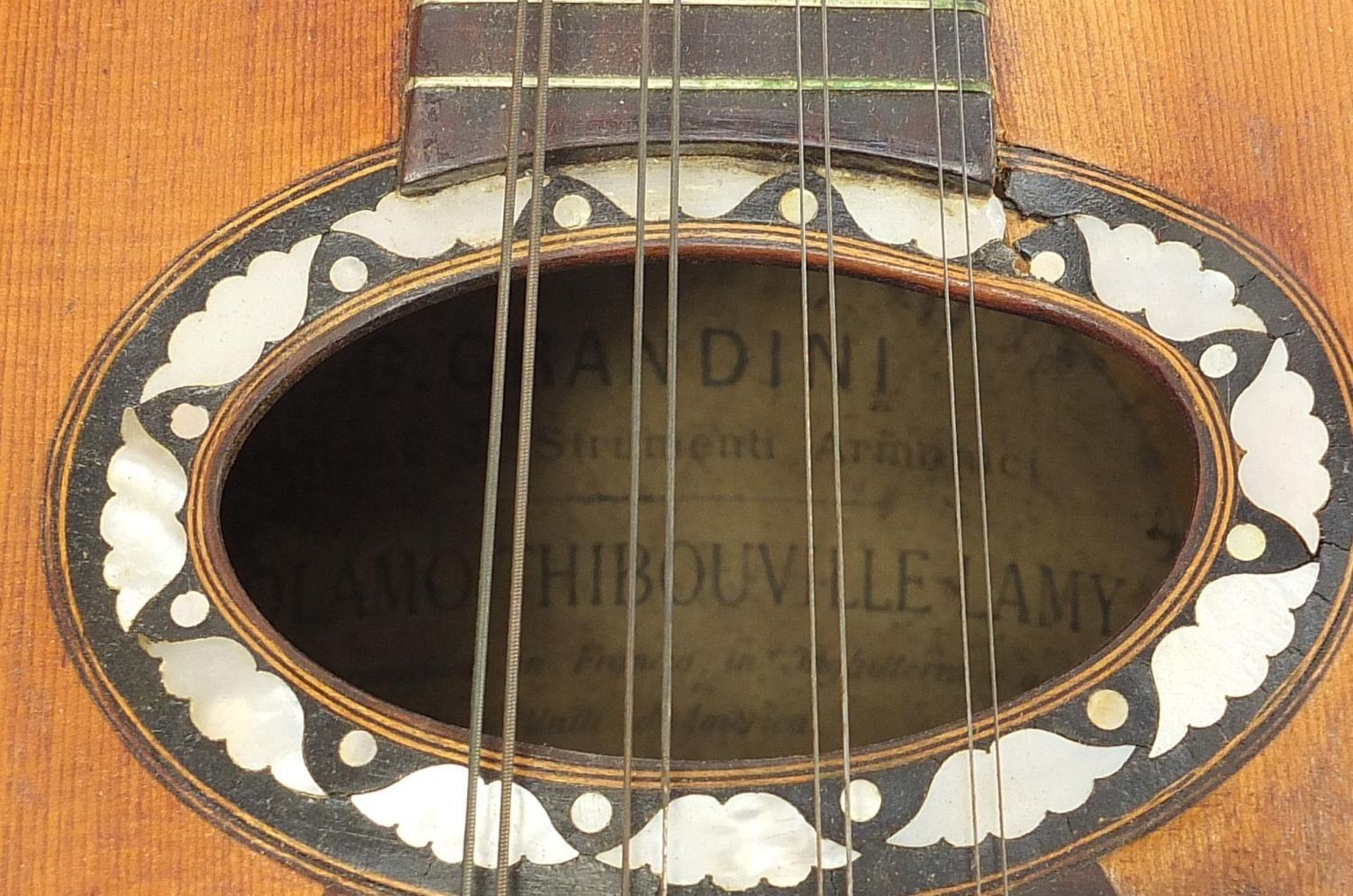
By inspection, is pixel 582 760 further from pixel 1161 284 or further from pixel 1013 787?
pixel 1161 284

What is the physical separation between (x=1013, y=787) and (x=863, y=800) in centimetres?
9

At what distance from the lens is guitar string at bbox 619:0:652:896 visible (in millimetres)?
994

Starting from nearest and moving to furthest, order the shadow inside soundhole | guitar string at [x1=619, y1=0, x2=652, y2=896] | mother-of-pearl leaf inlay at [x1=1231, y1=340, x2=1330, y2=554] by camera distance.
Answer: guitar string at [x1=619, y1=0, x2=652, y2=896]
mother-of-pearl leaf inlay at [x1=1231, y1=340, x2=1330, y2=554]
the shadow inside soundhole

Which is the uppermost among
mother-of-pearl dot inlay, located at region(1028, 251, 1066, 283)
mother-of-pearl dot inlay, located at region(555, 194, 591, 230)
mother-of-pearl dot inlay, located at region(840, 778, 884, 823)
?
mother-of-pearl dot inlay, located at region(555, 194, 591, 230)

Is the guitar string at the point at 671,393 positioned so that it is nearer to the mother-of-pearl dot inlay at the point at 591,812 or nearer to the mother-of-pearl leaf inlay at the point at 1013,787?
the mother-of-pearl dot inlay at the point at 591,812

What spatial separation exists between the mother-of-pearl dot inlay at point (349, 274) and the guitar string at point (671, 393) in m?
0.20

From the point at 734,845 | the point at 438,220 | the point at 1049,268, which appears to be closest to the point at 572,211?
the point at 438,220

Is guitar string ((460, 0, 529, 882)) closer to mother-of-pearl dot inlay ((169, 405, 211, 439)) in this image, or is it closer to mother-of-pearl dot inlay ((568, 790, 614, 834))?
mother-of-pearl dot inlay ((568, 790, 614, 834))

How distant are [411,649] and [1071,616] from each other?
635 millimetres

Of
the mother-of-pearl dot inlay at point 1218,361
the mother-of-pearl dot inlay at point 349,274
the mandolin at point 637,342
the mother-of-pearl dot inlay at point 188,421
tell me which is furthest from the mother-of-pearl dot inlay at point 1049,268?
the mother-of-pearl dot inlay at point 188,421

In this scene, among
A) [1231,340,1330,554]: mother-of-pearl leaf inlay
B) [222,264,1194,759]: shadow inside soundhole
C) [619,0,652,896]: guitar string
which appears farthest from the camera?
[222,264,1194,759]: shadow inside soundhole

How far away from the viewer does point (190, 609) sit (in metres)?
1.05

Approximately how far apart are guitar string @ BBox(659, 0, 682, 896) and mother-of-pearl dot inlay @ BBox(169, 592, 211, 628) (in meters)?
0.28

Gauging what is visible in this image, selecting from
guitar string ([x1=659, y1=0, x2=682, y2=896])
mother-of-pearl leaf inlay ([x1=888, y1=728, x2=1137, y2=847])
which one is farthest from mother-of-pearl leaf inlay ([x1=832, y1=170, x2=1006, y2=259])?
mother-of-pearl leaf inlay ([x1=888, y1=728, x2=1137, y2=847])
